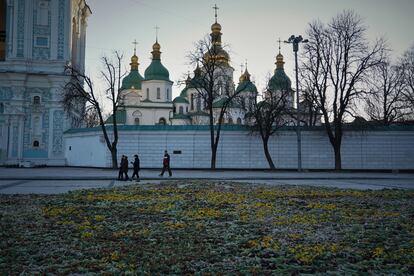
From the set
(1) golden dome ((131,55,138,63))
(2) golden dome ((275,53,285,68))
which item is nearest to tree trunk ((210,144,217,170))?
(2) golden dome ((275,53,285,68))

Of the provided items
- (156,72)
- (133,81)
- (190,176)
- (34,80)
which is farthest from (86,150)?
(133,81)

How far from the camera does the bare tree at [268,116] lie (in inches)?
1329

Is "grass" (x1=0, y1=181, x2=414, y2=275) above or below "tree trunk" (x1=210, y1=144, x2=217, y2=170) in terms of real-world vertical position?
below

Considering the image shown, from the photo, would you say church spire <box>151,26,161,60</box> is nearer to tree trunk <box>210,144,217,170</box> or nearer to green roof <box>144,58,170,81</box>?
green roof <box>144,58,170,81</box>

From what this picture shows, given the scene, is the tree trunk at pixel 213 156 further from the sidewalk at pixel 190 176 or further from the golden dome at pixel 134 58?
the golden dome at pixel 134 58

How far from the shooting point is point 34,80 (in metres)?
44.2

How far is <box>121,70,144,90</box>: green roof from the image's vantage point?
74562 mm

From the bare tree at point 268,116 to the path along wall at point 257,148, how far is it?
964 mm

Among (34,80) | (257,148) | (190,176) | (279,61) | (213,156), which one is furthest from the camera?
(279,61)

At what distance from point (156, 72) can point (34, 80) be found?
28.0m

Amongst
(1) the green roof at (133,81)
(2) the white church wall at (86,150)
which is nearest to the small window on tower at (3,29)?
(2) the white church wall at (86,150)

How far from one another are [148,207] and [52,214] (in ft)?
8.19

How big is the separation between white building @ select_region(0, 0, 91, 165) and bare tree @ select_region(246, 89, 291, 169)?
873 inches

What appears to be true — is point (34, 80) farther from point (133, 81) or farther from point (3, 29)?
→ point (133, 81)
